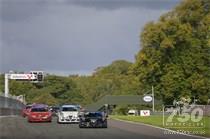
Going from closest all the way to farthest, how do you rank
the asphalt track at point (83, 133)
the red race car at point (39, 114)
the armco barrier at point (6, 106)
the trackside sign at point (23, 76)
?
the asphalt track at point (83, 133) → the red race car at point (39, 114) → the armco barrier at point (6, 106) → the trackside sign at point (23, 76)

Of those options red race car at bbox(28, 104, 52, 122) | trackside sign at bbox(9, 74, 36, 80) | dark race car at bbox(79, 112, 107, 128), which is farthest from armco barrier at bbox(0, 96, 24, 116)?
trackside sign at bbox(9, 74, 36, 80)

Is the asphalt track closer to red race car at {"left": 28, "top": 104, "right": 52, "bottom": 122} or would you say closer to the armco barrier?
red race car at {"left": 28, "top": 104, "right": 52, "bottom": 122}

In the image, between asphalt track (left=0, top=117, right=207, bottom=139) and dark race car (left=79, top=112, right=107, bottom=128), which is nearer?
asphalt track (left=0, top=117, right=207, bottom=139)

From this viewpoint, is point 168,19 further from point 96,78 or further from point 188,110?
point 96,78

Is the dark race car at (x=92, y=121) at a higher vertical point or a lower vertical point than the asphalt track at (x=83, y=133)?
higher

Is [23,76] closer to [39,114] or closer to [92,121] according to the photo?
[39,114]

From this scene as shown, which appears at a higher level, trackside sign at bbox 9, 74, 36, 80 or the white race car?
A: trackside sign at bbox 9, 74, 36, 80

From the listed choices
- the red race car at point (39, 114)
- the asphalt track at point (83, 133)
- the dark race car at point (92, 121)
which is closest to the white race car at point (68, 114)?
the red race car at point (39, 114)

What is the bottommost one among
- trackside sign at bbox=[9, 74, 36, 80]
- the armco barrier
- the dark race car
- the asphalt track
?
the asphalt track

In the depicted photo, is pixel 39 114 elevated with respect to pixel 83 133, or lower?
elevated

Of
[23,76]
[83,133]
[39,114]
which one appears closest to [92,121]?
[83,133]

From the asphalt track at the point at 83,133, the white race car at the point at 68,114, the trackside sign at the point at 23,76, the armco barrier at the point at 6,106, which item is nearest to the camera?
the asphalt track at the point at 83,133

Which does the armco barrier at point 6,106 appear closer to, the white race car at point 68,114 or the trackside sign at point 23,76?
the white race car at point 68,114

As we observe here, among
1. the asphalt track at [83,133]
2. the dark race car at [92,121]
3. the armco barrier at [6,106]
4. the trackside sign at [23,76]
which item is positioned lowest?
the asphalt track at [83,133]
